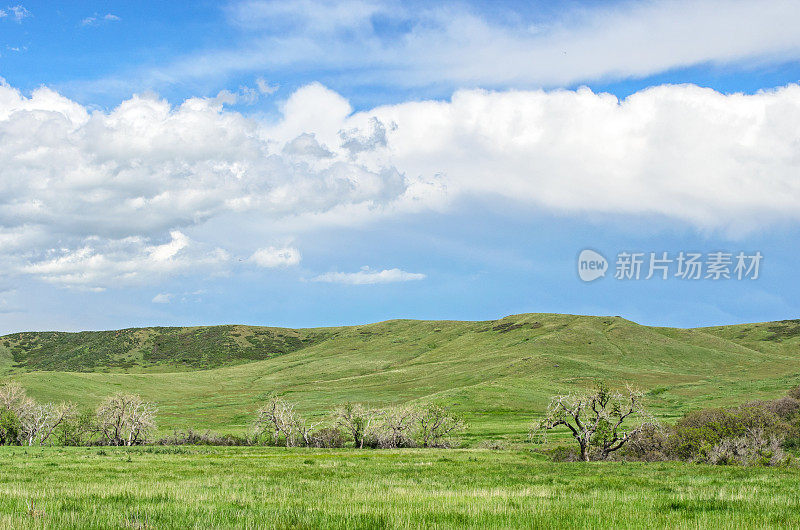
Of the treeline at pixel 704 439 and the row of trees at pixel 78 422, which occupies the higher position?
the treeline at pixel 704 439

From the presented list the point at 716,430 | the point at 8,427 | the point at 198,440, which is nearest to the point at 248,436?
the point at 198,440

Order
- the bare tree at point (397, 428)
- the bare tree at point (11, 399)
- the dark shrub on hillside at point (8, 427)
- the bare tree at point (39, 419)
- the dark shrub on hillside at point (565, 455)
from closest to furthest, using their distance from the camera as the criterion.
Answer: the dark shrub on hillside at point (565, 455)
the bare tree at point (397, 428)
the dark shrub on hillside at point (8, 427)
the bare tree at point (39, 419)
the bare tree at point (11, 399)

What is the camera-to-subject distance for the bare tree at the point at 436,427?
69.6 meters

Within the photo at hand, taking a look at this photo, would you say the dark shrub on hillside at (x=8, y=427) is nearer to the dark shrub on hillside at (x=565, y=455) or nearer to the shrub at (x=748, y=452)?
the dark shrub on hillside at (x=565, y=455)

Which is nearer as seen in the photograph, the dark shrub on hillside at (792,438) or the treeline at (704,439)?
the treeline at (704,439)

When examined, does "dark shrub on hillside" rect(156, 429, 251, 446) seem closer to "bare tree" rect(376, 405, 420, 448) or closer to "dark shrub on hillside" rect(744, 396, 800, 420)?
"bare tree" rect(376, 405, 420, 448)

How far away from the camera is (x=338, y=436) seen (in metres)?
73.2

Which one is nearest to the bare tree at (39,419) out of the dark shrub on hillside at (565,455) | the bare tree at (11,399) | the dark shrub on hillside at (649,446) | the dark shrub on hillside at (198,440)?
the bare tree at (11,399)

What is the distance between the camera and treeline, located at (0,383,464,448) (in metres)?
69.6

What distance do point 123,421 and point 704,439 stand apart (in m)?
65.8

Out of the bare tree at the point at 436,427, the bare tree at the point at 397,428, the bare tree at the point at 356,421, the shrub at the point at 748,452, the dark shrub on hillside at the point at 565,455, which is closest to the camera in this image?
the shrub at the point at 748,452

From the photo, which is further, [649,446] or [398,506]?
[649,446]

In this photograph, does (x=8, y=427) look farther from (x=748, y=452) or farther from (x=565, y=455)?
(x=748, y=452)

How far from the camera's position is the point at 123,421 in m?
72.7
